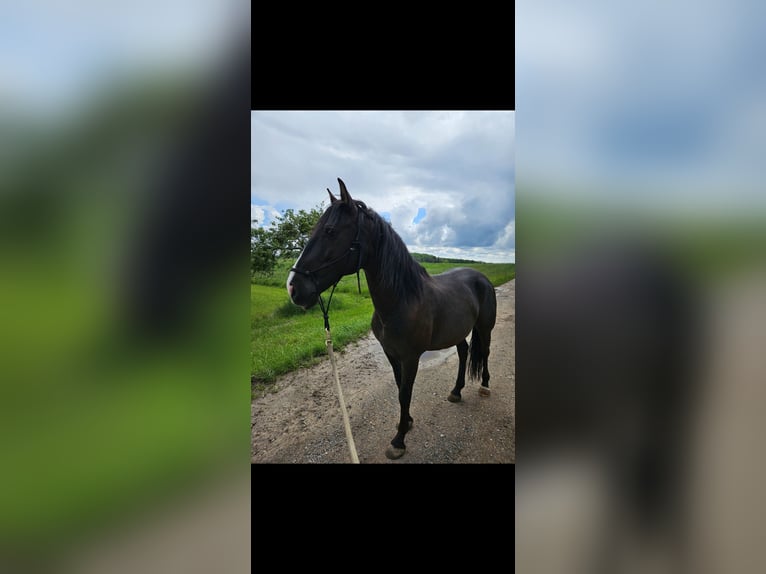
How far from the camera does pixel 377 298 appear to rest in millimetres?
1699

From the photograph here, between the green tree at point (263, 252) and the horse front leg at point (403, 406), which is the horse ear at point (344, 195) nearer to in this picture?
the green tree at point (263, 252)

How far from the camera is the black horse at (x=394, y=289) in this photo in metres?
1.53

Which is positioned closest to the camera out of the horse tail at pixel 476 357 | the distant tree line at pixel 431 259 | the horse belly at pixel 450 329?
the horse belly at pixel 450 329

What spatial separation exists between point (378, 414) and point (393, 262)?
1068 mm

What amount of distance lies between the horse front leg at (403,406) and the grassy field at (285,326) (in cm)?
55

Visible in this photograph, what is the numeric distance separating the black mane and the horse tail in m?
0.70

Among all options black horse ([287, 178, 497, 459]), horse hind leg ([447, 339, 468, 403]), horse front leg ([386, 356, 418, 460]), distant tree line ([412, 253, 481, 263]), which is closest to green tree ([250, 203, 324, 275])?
black horse ([287, 178, 497, 459])

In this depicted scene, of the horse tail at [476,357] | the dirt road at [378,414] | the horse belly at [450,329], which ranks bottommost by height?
the dirt road at [378,414]
